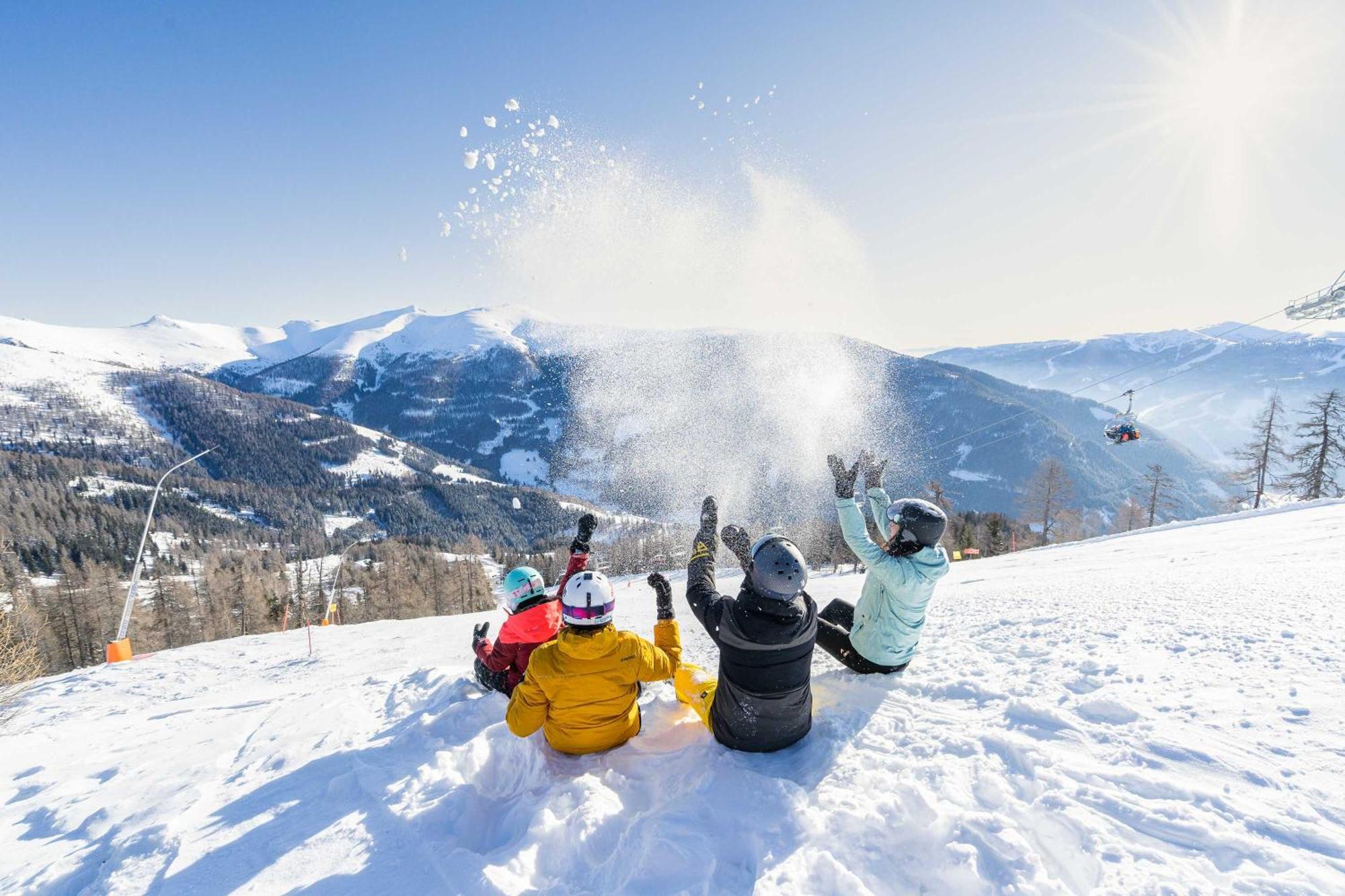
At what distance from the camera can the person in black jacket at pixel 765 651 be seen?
4117mm

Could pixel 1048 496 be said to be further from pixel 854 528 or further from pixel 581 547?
pixel 581 547

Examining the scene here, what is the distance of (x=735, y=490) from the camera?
157125mm

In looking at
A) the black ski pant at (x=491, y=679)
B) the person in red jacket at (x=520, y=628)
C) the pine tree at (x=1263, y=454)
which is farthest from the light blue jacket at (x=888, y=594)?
the pine tree at (x=1263, y=454)

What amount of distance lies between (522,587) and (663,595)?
1.61 meters

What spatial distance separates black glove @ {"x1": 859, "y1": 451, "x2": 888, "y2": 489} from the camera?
257 inches

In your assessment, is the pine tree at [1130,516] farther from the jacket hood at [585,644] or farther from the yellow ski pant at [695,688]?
the jacket hood at [585,644]

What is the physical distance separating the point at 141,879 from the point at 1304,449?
51.8 m

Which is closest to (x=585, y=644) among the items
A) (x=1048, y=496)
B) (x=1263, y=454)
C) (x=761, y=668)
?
(x=761, y=668)

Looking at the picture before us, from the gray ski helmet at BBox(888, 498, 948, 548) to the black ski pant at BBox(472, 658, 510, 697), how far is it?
14.9ft

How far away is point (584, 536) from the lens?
7180mm

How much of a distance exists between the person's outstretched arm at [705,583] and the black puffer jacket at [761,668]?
2 centimetres

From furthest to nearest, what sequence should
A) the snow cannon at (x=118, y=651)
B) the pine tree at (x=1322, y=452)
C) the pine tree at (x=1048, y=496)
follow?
the pine tree at (x=1048, y=496) < the pine tree at (x=1322, y=452) < the snow cannon at (x=118, y=651)

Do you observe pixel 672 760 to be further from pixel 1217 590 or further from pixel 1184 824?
pixel 1217 590

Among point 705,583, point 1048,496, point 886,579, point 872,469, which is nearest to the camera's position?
point 705,583
